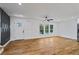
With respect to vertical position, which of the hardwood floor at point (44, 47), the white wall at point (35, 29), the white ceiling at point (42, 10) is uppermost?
the white ceiling at point (42, 10)

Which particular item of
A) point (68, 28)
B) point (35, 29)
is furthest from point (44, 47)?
point (68, 28)

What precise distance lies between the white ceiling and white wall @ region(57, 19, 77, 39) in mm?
87

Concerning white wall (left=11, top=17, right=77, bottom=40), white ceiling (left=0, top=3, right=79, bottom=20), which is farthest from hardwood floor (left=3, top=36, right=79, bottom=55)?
white ceiling (left=0, top=3, right=79, bottom=20)

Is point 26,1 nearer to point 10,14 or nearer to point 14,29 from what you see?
point 10,14

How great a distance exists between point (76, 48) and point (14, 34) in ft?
3.02

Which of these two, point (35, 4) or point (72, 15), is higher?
point (35, 4)

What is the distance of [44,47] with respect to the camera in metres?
1.99

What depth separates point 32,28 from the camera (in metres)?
2.02

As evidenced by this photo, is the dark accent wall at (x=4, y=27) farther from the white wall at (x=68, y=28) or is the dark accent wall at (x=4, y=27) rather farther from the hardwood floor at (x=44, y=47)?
the white wall at (x=68, y=28)

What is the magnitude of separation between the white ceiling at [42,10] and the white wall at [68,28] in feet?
0.28

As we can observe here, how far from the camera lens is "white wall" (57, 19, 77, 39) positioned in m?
1.99

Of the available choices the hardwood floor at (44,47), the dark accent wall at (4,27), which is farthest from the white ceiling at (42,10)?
the hardwood floor at (44,47)

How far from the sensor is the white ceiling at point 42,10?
6.28ft

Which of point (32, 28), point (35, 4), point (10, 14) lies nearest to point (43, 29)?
point (32, 28)
